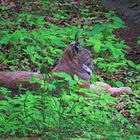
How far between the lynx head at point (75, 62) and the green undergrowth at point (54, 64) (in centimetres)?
32

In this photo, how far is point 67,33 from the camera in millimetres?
10273

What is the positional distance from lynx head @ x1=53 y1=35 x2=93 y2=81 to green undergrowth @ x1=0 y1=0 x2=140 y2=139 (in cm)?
32

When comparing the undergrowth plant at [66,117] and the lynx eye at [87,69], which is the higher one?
the lynx eye at [87,69]

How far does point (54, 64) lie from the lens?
958 cm

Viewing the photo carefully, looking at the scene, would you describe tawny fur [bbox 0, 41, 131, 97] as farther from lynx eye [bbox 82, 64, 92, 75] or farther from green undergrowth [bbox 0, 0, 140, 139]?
green undergrowth [bbox 0, 0, 140, 139]

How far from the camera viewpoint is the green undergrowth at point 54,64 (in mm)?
5484

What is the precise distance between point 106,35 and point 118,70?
40.0 inches

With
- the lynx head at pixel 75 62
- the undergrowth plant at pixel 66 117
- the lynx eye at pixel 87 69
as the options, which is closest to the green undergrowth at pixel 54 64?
the undergrowth plant at pixel 66 117

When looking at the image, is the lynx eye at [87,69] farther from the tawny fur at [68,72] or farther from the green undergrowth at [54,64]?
the green undergrowth at [54,64]

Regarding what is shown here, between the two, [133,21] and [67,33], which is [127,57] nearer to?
[67,33]

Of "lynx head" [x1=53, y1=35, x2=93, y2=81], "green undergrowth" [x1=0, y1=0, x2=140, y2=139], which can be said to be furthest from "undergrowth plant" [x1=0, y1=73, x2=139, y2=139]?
"lynx head" [x1=53, y1=35, x2=93, y2=81]

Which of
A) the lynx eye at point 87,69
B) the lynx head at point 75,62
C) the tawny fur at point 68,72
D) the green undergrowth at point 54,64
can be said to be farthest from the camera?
the lynx eye at point 87,69

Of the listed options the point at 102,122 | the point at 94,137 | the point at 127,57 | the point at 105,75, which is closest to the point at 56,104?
the point at 102,122

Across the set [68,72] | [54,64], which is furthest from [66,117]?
[54,64]
